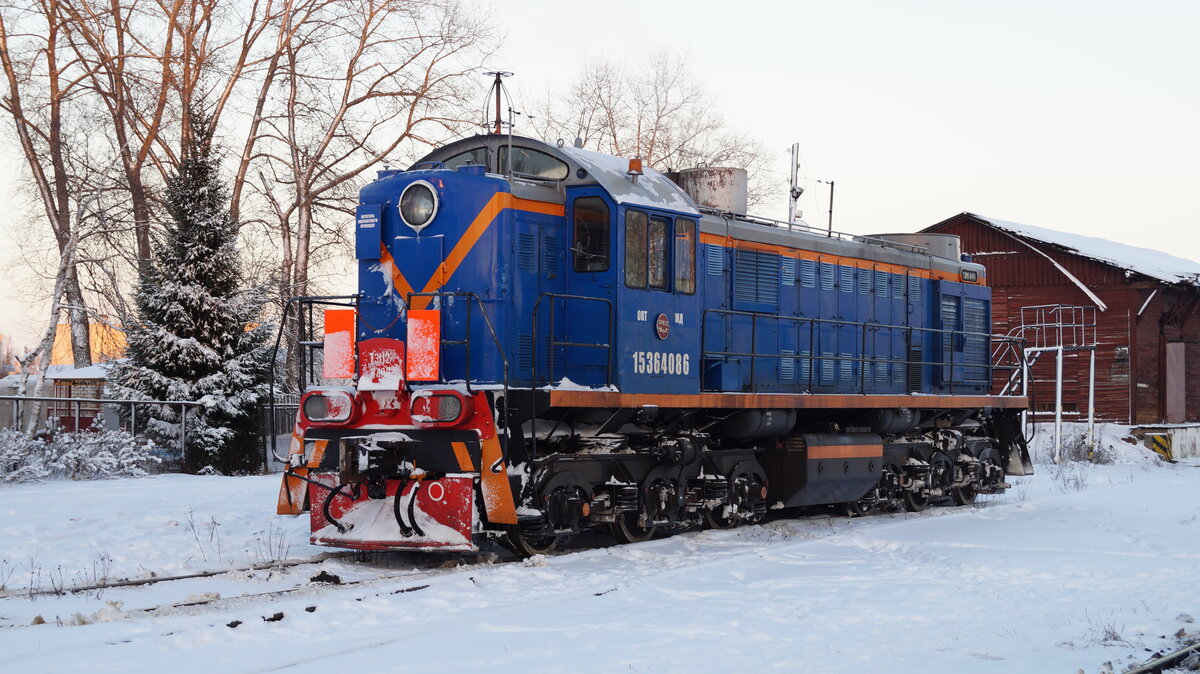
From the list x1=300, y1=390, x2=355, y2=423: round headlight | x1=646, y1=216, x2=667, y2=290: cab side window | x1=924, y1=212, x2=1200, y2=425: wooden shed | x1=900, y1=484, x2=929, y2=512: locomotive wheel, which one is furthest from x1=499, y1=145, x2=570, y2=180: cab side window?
x1=924, y1=212, x2=1200, y2=425: wooden shed

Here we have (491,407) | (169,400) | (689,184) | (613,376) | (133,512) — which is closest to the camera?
(491,407)

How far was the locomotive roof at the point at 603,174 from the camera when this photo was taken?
9.90 metres

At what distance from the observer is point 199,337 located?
1927cm

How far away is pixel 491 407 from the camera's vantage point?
9.03m

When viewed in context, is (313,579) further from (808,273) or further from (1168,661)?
(808,273)

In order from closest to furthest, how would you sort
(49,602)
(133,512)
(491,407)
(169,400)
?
1. (49,602)
2. (491,407)
3. (133,512)
4. (169,400)

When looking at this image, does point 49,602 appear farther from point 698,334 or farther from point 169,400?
point 169,400

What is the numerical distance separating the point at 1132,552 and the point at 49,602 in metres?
9.38

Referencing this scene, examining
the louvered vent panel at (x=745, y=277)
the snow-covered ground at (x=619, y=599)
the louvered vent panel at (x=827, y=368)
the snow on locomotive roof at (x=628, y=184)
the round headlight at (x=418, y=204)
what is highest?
the snow on locomotive roof at (x=628, y=184)

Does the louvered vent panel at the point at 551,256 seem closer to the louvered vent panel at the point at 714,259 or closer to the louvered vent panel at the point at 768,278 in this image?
the louvered vent panel at the point at 714,259

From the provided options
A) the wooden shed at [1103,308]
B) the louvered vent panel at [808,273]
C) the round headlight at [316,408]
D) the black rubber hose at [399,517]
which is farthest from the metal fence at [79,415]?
the wooden shed at [1103,308]

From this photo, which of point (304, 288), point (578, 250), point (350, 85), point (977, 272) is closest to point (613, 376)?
point (578, 250)

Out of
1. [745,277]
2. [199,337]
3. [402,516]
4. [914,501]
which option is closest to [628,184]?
[745,277]

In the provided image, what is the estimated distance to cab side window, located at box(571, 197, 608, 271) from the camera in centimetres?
992
